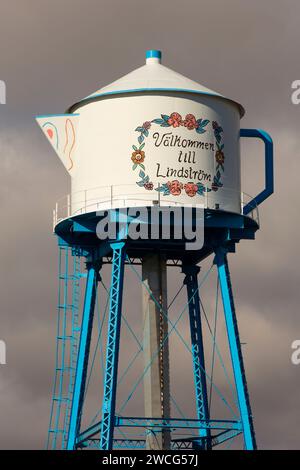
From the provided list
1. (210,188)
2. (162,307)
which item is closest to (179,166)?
(210,188)

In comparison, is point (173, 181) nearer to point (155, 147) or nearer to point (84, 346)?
point (155, 147)

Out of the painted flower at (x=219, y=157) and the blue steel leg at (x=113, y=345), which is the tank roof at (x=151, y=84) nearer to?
the painted flower at (x=219, y=157)

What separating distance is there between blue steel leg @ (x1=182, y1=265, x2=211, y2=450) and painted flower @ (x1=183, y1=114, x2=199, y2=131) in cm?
847

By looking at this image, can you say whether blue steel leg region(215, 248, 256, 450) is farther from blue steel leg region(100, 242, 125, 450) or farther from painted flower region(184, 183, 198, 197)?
blue steel leg region(100, 242, 125, 450)

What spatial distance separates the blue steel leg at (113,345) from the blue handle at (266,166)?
5.61 metres

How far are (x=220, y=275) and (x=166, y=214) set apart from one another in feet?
14.0

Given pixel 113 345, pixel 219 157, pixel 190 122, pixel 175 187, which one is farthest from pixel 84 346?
pixel 190 122

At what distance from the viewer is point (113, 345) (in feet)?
296

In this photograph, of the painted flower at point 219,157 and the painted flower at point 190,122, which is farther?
the painted flower at point 219,157

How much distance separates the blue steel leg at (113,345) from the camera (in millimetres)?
90000

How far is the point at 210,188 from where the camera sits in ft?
297

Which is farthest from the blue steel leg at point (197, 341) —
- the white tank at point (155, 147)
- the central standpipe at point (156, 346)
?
the white tank at point (155, 147)
